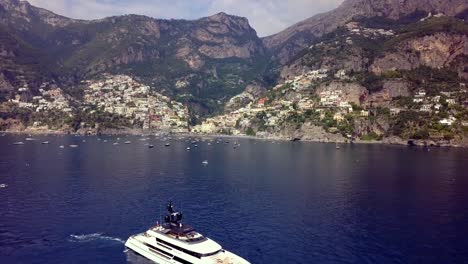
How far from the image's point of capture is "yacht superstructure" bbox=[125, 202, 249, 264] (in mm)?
51362

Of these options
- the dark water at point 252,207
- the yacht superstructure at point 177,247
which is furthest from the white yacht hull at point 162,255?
the dark water at point 252,207

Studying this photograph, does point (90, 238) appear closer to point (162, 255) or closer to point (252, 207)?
point (162, 255)

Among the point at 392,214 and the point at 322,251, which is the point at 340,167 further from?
the point at 322,251

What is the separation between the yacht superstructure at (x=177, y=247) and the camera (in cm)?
5136

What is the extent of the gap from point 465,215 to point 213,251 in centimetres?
5320

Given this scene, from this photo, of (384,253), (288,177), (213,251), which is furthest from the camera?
(288,177)

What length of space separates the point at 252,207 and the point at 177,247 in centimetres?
3289

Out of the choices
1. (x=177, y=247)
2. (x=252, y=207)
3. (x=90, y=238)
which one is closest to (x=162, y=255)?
(x=177, y=247)

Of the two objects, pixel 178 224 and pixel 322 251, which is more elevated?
pixel 178 224

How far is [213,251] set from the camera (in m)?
51.8

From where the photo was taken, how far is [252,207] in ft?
278

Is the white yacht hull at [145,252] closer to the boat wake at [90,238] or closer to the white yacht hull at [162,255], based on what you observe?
the white yacht hull at [162,255]

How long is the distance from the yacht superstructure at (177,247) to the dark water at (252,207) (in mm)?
2178

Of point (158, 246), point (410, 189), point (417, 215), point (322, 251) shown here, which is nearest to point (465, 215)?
point (417, 215)
